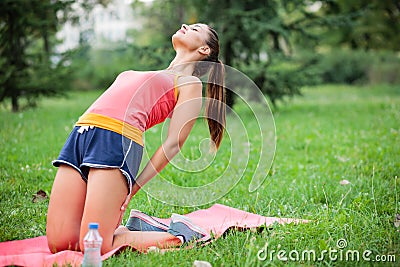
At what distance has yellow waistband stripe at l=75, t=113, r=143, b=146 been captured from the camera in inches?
116

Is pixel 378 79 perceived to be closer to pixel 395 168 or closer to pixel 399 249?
pixel 395 168

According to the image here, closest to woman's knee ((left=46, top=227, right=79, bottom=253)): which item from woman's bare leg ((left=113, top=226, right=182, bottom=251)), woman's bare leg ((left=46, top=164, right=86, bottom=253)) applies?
woman's bare leg ((left=46, top=164, right=86, bottom=253))

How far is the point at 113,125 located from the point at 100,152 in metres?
0.19

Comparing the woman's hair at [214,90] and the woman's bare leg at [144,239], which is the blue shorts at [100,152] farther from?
the woman's hair at [214,90]

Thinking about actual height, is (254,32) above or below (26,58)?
above

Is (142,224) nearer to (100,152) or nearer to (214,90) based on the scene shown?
(100,152)

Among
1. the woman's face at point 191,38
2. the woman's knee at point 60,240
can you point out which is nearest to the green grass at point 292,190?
the woman's knee at point 60,240

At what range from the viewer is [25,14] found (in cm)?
902

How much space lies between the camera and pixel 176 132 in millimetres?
3035

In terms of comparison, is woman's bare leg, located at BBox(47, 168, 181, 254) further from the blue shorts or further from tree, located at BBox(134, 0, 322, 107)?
tree, located at BBox(134, 0, 322, 107)

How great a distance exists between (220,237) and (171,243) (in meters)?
0.31

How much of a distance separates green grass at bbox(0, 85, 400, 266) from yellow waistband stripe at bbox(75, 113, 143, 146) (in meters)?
0.71

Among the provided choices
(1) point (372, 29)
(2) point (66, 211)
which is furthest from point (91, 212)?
(1) point (372, 29)

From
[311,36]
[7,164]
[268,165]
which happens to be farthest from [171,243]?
[311,36]
